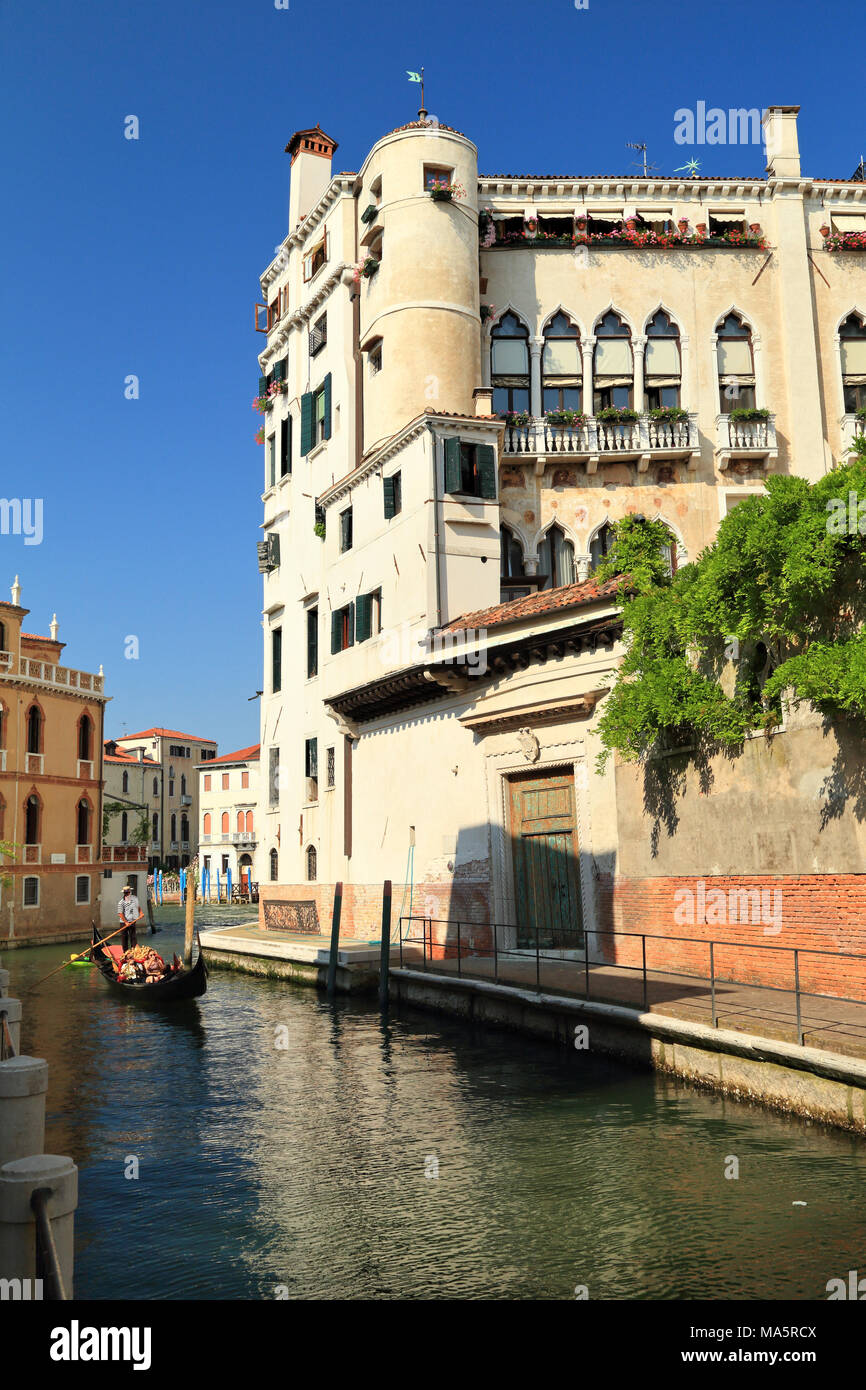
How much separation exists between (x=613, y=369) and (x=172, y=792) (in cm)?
7411

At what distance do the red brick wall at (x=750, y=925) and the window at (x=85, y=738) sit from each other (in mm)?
34038

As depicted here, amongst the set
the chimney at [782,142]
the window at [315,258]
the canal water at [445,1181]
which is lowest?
the canal water at [445,1181]

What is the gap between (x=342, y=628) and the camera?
27781 mm

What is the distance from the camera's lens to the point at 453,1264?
7.48m

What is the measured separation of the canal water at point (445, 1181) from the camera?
7.33 m

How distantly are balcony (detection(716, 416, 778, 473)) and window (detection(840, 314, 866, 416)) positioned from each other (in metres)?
2.35

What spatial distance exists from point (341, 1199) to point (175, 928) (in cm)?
4433

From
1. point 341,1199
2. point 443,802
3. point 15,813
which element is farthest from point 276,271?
point 341,1199

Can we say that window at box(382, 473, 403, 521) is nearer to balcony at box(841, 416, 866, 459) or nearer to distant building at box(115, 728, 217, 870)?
balcony at box(841, 416, 866, 459)

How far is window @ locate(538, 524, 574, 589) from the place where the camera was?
26.1 m

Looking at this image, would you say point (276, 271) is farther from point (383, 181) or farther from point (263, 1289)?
point (263, 1289)

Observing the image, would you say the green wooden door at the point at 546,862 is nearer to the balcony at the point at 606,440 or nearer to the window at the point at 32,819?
the balcony at the point at 606,440

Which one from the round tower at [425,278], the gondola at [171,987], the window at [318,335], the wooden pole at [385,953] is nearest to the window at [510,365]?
the round tower at [425,278]

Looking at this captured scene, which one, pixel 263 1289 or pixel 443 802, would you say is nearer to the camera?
pixel 263 1289
